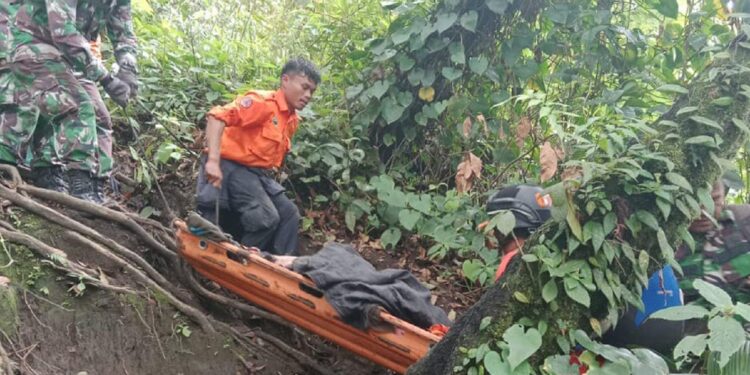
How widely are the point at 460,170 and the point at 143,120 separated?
2.74 metres

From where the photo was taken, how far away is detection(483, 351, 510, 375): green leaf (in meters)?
2.35

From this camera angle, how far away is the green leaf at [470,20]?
5.24m

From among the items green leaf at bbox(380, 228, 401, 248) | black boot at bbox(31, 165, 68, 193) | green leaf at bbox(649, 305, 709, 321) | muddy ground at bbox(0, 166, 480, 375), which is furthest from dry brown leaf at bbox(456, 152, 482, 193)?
green leaf at bbox(649, 305, 709, 321)

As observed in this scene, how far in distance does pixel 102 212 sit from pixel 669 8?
12.4 feet

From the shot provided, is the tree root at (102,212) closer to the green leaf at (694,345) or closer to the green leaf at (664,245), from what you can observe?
the green leaf at (664,245)

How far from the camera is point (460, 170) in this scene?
4.77 meters

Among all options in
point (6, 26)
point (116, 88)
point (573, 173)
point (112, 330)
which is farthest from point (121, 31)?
point (573, 173)

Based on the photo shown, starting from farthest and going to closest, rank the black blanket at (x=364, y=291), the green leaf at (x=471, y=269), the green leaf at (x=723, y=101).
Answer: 1. the green leaf at (x=471, y=269)
2. the black blanket at (x=364, y=291)
3. the green leaf at (x=723, y=101)

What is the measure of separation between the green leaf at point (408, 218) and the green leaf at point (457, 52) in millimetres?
1165

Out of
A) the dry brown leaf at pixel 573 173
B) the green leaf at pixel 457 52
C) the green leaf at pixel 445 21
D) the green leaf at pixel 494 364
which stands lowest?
the green leaf at pixel 494 364

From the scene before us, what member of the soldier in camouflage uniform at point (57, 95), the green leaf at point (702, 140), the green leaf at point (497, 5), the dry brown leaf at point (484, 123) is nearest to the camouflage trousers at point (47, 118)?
the soldier in camouflage uniform at point (57, 95)

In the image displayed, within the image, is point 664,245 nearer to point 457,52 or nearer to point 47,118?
point 457,52

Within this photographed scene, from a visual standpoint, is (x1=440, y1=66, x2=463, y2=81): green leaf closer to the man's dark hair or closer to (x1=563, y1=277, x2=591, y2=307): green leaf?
the man's dark hair

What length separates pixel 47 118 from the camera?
13.7 ft
